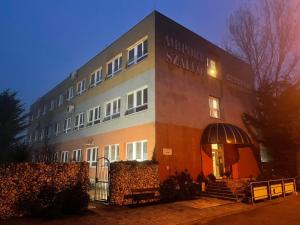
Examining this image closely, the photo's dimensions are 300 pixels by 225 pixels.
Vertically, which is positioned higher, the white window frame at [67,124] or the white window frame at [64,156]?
the white window frame at [67,124]

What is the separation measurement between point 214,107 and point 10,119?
2522 centimetres

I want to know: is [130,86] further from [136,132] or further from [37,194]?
[37,194]

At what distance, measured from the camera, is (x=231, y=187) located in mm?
16078

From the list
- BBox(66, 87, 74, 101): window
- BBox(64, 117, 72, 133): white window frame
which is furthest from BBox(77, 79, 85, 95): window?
BBox(64, 117, 72, 133): white window frame

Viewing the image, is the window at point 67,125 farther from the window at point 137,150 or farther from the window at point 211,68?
the window at point 211,68

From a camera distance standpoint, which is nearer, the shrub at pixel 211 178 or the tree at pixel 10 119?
the shrub at pixel 211 178

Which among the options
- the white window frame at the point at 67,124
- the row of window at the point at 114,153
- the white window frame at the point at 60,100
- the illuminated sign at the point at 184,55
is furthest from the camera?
the white window frame at the point at 60,100

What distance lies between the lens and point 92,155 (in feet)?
75.3

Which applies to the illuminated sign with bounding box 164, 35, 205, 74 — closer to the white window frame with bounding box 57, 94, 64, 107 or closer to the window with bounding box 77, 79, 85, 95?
the window with bounding box 77, 79, 85, 95

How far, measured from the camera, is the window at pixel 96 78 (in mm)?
24125

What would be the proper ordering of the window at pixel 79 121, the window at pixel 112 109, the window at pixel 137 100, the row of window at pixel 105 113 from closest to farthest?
the window at pixel 137 100, the row of window at pixel 105 113, the window at pixel 112 109, the window at pixel 79 121

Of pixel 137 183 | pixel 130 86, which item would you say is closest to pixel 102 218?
pixel 137 183

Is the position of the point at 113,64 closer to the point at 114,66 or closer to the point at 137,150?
the point at 114,66

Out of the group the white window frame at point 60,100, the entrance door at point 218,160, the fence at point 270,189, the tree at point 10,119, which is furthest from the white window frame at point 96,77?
the fence at point 270,189
